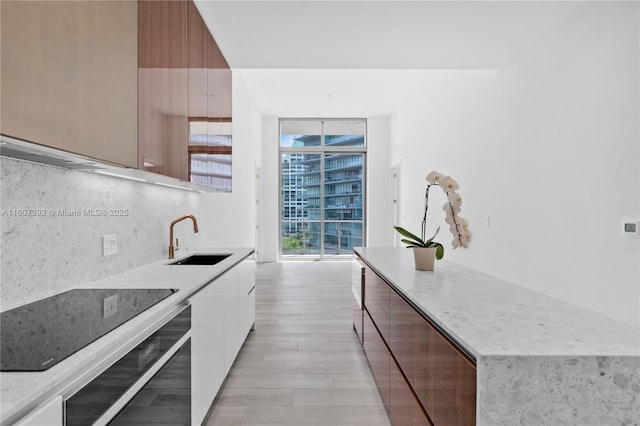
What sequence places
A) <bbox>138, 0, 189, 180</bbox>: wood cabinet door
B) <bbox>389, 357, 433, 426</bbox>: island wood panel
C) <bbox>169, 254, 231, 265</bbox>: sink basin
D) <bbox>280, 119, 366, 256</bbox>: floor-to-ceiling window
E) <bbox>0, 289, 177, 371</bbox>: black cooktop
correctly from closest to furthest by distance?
<bbox>0, 289, 177, 371</bbox>: black cooktop, <bbox>389, 357, 433, 426</bbox>: island wood panel, <bbox>138, 0, 189, 180</bbox>: wood cabinet door, <bbox>169, 254, 231, 265</bbox>: sink basin, <bbox>280, 119, 366, 256</bbox>: floor-to-ceiling window

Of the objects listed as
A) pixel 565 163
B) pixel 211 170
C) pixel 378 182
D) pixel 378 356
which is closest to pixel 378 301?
pixel 378 356

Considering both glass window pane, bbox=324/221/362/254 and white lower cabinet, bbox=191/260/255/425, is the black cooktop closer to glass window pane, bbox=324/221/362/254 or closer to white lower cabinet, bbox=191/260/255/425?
white lower cabinet, bbox=191/260/255/425

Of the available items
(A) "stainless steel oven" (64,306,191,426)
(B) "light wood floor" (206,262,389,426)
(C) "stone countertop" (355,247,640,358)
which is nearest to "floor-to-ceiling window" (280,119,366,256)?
(B) "light wood floor" (206,262,389,426)

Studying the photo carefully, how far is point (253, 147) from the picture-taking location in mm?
6750

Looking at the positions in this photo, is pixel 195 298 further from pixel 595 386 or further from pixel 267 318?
pixel 267 318

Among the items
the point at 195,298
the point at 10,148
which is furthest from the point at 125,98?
the point at 195,298

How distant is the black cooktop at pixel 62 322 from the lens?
0.88 metres

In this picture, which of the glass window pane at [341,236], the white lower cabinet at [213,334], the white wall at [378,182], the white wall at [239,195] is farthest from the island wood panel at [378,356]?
the glass window pane at [341,236]

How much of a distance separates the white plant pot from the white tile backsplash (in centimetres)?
177

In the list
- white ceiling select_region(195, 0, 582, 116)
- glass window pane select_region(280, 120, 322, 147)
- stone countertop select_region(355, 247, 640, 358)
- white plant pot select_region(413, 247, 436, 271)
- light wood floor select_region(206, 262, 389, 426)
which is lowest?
light wood floor select_region(206, 262, 389, 426)

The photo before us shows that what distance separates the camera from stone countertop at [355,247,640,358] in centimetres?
96

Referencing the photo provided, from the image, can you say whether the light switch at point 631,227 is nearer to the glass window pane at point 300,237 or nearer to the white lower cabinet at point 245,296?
the white lower cabinet at point 245,296

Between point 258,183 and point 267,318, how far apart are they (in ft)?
14.4

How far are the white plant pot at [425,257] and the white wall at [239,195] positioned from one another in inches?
94.6
